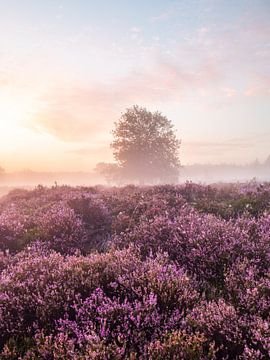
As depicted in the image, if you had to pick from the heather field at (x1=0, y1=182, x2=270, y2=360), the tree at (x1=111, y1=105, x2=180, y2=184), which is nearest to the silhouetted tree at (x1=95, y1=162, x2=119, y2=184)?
the tree at (x1=111, y1=105, x2=180, y2=184)

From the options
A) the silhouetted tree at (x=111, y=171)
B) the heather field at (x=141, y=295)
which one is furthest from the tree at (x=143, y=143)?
the heather field at (x=141, y=295)

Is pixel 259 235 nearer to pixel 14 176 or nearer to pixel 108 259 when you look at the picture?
pixel 108 259

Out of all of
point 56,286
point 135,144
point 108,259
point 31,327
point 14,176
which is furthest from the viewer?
point 14,176

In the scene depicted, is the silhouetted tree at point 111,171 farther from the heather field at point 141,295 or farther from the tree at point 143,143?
the heather field at point 141,295

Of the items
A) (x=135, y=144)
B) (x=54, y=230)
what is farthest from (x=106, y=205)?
(x=135, y=144)

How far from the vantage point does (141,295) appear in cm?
415

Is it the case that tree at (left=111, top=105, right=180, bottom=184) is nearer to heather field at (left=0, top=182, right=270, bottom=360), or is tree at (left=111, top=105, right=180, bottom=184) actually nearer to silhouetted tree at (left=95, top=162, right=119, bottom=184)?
silhouetted tree at (left=95, top=162, right=119, bottom=184)

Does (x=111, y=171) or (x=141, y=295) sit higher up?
(x=111, y=171)

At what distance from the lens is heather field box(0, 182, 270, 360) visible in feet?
11.1

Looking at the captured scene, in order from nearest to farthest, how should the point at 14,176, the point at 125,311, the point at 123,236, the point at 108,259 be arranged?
the point at 125,311 → the point at 108,259 → the point at 123,236 → the point at 14,176

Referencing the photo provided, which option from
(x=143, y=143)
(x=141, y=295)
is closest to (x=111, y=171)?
(x=143, y=143)

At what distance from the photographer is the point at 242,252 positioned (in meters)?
5.66

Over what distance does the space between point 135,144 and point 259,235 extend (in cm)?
→ 4184

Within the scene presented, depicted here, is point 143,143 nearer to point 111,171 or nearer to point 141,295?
point 111,171
